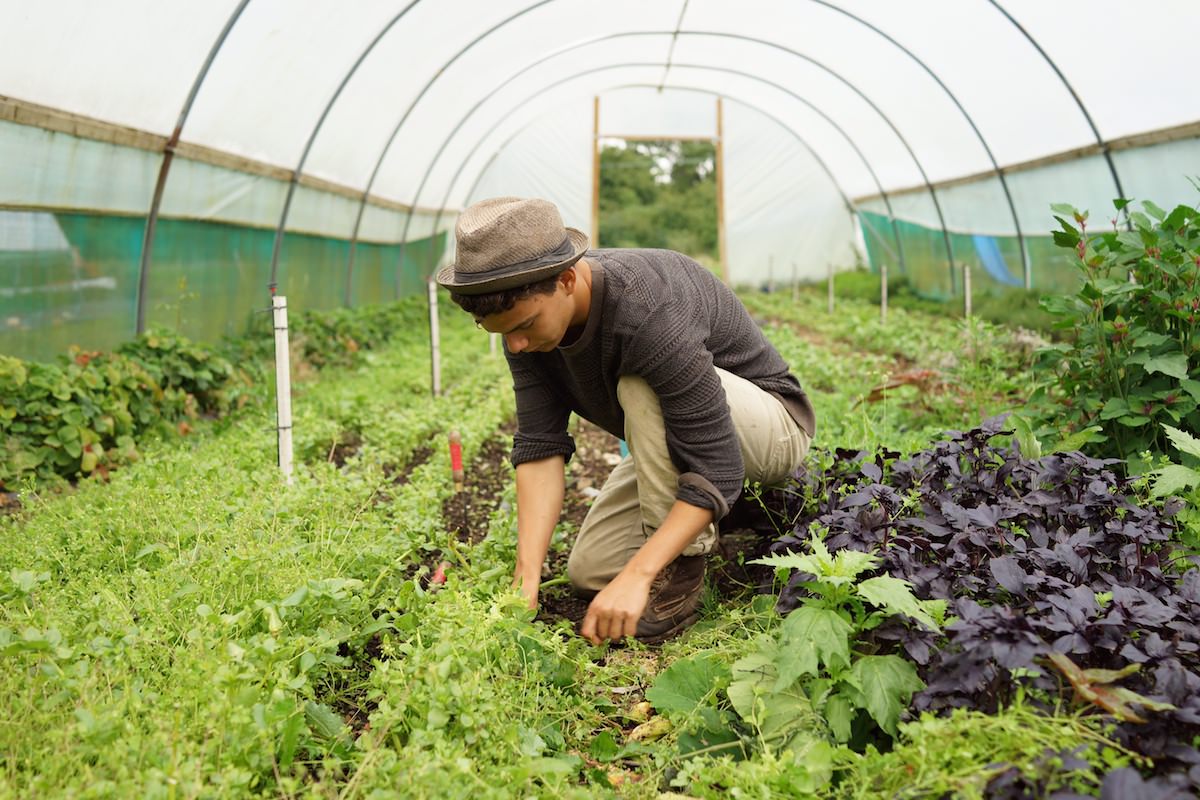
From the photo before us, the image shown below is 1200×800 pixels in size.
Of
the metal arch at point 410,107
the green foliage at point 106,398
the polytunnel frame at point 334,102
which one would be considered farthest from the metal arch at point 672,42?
the green foliage at point 106,398

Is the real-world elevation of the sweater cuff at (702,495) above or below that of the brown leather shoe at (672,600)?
above

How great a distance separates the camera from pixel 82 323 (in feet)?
18.2

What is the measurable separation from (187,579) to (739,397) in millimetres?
1581

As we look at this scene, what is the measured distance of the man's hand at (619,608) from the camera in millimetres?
2332

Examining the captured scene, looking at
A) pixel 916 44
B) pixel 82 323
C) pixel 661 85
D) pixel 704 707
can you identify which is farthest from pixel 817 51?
pixel 704 707

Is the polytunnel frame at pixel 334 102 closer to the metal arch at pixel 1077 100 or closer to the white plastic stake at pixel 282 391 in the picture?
the metal arch at pixel 1077 100

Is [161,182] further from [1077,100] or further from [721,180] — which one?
[721,180]

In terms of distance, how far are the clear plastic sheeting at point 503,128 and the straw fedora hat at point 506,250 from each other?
3.35 metres

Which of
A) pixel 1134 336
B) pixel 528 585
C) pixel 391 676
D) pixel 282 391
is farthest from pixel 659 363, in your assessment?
pixel 282 391

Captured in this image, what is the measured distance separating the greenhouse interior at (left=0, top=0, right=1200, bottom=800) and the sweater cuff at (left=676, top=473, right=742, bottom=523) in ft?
0.05

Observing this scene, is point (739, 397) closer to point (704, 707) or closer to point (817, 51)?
point (704, 707)

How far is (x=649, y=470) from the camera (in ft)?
8.82

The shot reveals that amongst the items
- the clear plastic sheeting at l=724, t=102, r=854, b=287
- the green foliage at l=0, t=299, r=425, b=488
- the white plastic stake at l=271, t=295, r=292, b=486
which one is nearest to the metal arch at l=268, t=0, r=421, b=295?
the green foliage at l=0, t=299, r=425, b=488

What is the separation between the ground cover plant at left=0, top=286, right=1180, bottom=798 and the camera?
5.38 ft
